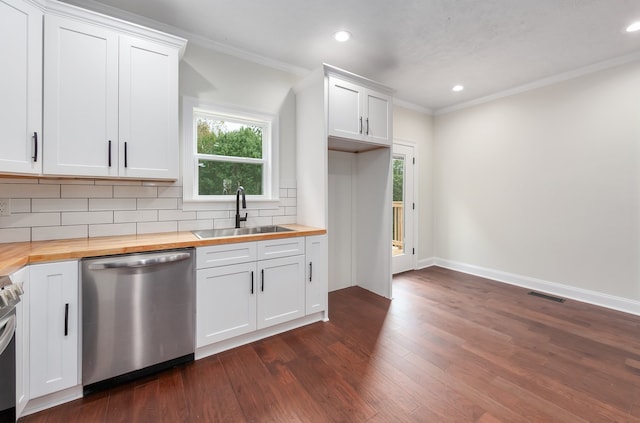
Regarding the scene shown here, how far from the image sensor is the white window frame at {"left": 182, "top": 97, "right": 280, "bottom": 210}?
2619mm

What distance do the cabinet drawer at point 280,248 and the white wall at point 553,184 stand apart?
3.16 metres

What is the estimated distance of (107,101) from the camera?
1.99 meters

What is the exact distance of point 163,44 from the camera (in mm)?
2184

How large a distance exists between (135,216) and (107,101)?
91cm

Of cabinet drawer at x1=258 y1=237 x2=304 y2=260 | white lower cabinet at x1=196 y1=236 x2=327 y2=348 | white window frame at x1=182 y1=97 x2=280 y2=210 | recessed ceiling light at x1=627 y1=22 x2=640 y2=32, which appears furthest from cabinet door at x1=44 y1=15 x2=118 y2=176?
recessed ceiling light at x1=627 y1=22 x2=640 y2=32

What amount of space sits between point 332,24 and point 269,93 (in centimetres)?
98

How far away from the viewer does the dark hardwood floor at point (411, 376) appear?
1625 millimetres

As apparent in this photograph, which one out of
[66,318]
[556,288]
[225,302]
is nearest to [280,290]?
[225,302]

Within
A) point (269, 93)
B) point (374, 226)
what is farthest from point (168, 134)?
point (374, 226)

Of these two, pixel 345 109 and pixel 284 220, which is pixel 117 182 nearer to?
pixel 284 220

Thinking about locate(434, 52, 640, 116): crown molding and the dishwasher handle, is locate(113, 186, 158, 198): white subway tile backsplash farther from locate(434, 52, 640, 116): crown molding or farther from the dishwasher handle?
locate(434, 52, 640, 116): crown molding

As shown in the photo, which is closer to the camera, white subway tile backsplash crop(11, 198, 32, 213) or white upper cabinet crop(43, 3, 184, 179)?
white upper cabinet crop(43, 3, 184, 179)

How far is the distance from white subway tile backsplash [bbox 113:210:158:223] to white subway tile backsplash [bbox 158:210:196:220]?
0.15 feet

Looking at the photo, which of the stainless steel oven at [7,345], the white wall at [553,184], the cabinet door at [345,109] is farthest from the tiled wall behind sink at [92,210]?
the white wall at [553,184]
